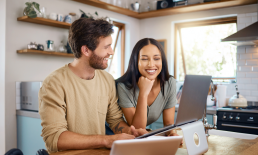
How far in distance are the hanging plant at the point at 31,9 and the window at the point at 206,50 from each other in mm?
2720

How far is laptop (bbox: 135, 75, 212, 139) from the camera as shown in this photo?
112 centimetres

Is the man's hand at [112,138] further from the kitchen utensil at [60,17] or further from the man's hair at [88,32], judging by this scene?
the kitchen utensil at [60,17]

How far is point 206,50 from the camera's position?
4559 millimetres

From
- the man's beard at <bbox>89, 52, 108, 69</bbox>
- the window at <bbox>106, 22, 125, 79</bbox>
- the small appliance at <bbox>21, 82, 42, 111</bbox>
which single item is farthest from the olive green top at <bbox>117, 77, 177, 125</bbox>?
the window at <bbox>106, 22, 125, 79</bbox>

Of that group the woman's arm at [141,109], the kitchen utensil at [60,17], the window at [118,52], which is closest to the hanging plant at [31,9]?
the kitchen utensil at [60,17]

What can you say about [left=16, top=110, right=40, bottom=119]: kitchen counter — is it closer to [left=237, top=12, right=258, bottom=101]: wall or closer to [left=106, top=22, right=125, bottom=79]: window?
[left=106, top=22, right=125, bottom=79]: window

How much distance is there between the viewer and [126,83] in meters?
1.83

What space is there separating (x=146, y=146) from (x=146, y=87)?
0.87 m

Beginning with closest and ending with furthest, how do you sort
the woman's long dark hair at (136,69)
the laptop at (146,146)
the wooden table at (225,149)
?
the laptop at (146,146) → the wooden table at (225,149) → the woman's long dark hair at (136,69)

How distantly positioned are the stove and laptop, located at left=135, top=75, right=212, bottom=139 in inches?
80.2

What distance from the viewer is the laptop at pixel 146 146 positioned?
32.1 inches

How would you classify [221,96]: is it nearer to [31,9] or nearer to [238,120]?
[238,120]

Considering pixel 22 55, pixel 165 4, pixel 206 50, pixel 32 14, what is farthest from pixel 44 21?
pixel 206 50

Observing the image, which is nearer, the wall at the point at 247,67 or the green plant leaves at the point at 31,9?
the green plant leaves at the point at 31,9
